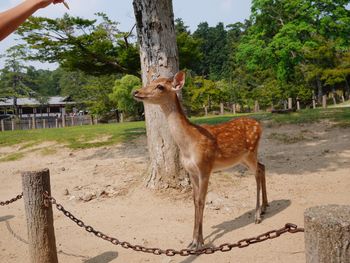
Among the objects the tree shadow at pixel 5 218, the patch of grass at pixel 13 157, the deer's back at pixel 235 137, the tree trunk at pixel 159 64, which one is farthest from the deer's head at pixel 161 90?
the patch of grass at pixel 13 157

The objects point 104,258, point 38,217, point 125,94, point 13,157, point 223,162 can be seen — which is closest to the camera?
point 38,217

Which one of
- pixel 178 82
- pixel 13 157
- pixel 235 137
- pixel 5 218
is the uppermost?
pixel 178 82

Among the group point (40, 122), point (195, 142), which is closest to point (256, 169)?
point (195, 142)

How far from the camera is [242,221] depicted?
517cm

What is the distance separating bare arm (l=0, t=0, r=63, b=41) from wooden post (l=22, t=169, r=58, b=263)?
184cm

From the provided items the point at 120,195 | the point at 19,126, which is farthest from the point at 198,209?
the point at 19,126

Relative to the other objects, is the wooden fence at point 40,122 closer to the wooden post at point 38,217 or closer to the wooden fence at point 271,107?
the wooden fence at point 271,107

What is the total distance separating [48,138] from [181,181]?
9.40 meters

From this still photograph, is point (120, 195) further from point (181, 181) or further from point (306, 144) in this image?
point (306, 144)

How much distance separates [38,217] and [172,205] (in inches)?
105

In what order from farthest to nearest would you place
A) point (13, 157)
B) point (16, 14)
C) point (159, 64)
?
point (13, 157) < point (159, 64) < point (16, 14)

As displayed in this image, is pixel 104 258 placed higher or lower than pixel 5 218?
lower

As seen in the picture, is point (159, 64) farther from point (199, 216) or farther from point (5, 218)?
point (5, 218)

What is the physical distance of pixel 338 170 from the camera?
7191 millimetres
